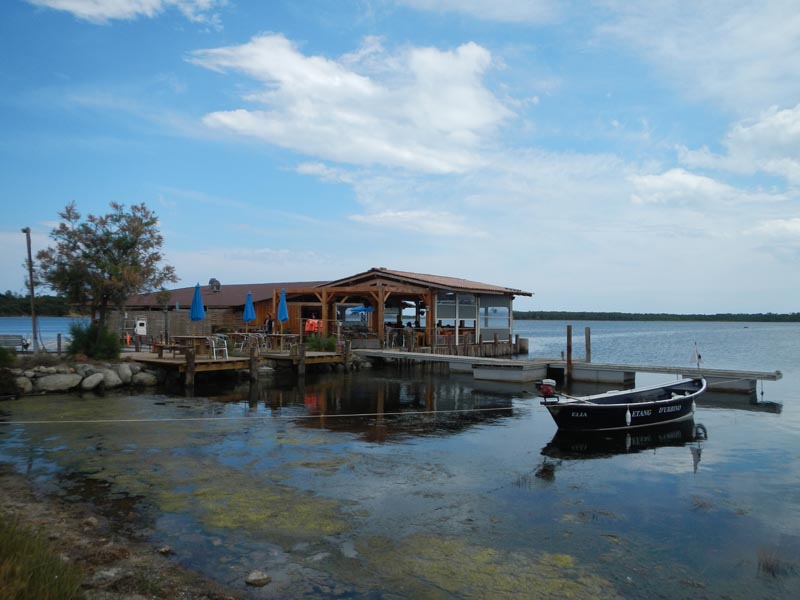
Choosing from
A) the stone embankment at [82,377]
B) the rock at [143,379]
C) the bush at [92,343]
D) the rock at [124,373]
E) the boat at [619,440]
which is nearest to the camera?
the boat at [619,440]

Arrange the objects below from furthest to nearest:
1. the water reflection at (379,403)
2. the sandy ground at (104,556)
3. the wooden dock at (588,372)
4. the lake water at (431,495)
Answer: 1. the wooden dock at (588,372)
2. the water reflection at (379,403)
3. the lake water at (431,495)
4. the sandy ground at (104,556)

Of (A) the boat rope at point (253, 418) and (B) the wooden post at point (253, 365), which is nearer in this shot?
(A) the boat rope at point (253, 418)

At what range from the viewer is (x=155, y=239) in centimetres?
2192

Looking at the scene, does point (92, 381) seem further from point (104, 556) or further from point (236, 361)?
point (104, 556)

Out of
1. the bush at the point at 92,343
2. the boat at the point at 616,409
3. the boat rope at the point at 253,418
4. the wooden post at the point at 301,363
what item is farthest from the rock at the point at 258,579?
the wooden post at the point at 301,363

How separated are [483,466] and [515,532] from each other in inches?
123

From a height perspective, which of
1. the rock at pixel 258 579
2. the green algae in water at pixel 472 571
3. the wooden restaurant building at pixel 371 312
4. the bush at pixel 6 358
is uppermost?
the wooden restaurant building at pixel 371 312

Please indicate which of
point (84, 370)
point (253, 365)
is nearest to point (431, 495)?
point (253, 365)

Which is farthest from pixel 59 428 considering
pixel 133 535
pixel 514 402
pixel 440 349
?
pixel 440 349

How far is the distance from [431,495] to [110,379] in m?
14.0

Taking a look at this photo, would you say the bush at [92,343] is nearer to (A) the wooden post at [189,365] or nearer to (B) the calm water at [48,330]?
(B) the calm water at [48,330]

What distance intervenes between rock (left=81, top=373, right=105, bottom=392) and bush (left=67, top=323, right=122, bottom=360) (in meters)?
1.84

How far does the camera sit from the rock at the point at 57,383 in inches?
682

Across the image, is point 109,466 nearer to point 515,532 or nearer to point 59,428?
point 59,428
